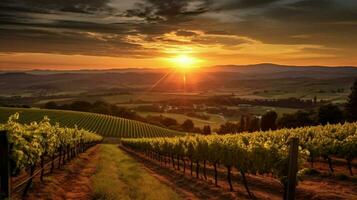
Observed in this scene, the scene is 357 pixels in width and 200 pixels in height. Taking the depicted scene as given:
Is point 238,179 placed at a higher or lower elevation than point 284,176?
lower

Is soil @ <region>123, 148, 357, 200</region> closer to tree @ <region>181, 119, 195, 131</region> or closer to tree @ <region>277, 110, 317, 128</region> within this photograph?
tree @ <region>277, 110, 317, 128</region>

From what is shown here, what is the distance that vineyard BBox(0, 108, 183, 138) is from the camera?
127 meters

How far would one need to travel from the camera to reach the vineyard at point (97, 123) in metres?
127

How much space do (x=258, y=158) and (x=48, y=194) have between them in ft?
35.2

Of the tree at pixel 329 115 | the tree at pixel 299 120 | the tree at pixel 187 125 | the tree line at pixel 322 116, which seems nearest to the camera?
the tree at pixel 329 115

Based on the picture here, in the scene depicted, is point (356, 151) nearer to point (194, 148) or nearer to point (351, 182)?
point (351, 182)

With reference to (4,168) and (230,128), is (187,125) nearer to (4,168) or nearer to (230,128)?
(230,128)

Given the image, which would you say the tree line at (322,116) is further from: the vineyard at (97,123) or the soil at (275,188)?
the soil at (275,188)

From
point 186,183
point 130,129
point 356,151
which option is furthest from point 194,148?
point 130,129

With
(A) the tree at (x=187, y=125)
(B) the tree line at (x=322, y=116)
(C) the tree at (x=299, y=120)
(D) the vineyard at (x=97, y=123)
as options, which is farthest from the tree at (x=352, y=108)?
(A) the tree at (x=187, y=125)

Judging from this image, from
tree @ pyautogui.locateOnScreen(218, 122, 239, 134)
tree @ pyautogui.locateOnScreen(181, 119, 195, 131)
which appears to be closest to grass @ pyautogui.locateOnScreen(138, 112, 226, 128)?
tree @ pyautogui.locateOnScreen(181, 119, 195, 131)

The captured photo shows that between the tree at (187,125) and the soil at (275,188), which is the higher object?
the soil at (275,188)

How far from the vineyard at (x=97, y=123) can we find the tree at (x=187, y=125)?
31.7 meters

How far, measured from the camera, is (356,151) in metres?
24.9
